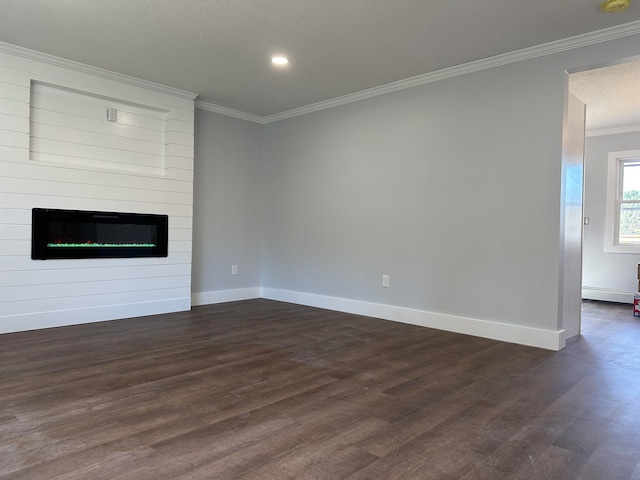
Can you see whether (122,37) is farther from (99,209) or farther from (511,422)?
(511,422)

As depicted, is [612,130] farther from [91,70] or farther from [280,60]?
[91,70]

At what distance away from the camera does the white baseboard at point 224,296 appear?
5.36 metres

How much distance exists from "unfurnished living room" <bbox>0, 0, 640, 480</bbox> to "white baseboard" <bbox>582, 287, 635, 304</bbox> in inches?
2.3

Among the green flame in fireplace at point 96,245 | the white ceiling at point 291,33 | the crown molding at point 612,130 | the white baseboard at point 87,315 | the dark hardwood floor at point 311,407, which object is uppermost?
the crown molding at point 612,130

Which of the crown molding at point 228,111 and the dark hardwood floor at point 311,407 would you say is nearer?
the dark hardwood floor at point 311,407

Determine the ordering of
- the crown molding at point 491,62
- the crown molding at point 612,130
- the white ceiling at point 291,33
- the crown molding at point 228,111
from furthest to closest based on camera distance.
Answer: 1. the crown molding at point 612,130
2. the crown molding at point 228,111
3. the crown molding at point 491,62
4. the white ceiling at point 291,33

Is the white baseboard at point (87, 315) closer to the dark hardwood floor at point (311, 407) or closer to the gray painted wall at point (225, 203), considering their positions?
the dark hardwood floor at point (311, 407)

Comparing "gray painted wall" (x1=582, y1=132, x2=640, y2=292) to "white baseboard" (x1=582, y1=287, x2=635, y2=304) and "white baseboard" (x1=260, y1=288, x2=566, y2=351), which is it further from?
"white baseboard" (x1=260, y1=288, x2=566, y2=351)

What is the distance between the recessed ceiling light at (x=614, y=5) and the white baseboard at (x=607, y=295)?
4.60 metres

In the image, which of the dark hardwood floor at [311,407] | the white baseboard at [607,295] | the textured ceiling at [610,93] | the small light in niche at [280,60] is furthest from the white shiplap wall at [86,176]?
the white baseboard at [607,295]

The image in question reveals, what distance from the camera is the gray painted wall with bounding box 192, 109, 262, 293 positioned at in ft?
17.7

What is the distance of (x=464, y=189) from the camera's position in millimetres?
4055

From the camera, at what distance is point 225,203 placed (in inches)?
223

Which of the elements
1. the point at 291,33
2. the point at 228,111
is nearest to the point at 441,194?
the point at 291,33
